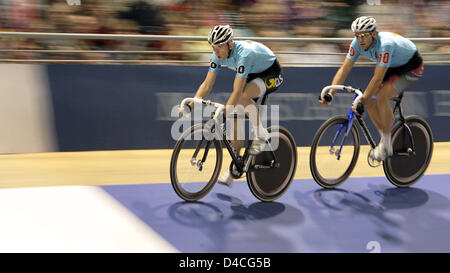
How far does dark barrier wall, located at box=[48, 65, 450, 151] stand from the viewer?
6.21 meters

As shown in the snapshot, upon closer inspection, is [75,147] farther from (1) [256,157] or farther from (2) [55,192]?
(1) [256,157]

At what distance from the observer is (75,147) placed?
6.27 m

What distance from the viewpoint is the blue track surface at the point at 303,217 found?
146 inches

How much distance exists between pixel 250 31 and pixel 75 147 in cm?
273

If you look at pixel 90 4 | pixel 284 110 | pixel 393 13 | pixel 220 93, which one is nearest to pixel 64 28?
pixel 90 4

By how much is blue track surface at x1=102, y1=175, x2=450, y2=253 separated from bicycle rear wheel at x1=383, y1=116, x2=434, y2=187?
0.43 feet

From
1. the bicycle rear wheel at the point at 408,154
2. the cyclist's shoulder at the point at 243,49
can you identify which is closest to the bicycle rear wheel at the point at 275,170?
the cyclist's shoulder at the point at 243,49

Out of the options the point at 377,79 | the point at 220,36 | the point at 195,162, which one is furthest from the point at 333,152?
the point at 220,36

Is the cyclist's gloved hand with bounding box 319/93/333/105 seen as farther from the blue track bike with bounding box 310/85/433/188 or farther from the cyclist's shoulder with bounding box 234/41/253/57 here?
the cyclist's shoulder with bounding box 234/41/253/57

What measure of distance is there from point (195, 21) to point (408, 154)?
10.6 ft

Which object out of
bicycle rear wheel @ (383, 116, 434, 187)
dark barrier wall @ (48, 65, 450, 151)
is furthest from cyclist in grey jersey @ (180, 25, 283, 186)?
dark barrier wall @ (48, 65, 450, 151)

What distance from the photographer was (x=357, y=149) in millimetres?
5121

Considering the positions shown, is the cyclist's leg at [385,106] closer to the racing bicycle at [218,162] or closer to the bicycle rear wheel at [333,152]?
the bicycle rear wheel at [333,152]

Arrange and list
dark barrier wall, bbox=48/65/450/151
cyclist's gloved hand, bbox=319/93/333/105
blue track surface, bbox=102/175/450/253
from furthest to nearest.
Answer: dark barrier wall, bbox=48/65/450/151
cyclist's gloved hand, bbox=319/93/333/105
blue track surface, bbox=102/175/450/253
